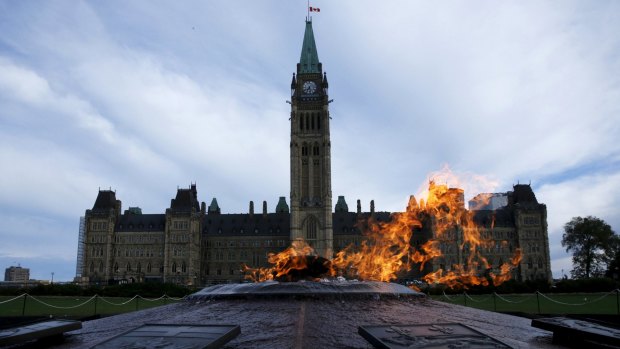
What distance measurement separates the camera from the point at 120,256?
10100 centimetres

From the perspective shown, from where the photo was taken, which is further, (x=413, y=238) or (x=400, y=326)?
(x=413, y=238)

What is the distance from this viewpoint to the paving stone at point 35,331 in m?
5.48

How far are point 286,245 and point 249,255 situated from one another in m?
8.90

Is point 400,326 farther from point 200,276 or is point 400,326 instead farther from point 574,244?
point 200,276

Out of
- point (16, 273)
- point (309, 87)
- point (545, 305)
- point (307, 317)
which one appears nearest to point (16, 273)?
point (16, 273)

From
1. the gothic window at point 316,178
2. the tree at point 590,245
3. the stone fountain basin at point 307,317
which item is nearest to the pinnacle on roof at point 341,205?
the gothic window at point 316,178

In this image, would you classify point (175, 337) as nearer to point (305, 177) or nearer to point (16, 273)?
point (305, 177)

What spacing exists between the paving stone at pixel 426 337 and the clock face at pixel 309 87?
9477cm

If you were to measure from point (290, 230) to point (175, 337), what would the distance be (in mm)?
89079

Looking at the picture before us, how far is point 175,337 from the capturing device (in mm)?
5637

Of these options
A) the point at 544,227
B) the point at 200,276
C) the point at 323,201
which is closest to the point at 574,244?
the point at 544,227

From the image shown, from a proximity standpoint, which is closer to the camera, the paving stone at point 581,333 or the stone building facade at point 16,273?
the paving stone at point 581,333

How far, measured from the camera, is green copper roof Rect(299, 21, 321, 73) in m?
101

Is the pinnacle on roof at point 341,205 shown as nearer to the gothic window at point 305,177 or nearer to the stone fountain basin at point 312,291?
the gothic window at point 305,177
